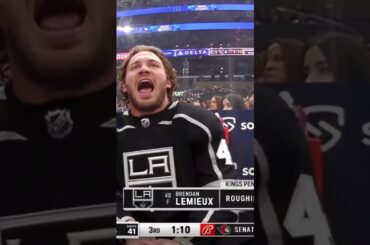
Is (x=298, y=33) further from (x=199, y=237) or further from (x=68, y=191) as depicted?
(x=68, y=191)

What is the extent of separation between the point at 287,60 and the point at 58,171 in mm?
1489

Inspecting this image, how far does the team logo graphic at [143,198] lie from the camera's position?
3.12 m

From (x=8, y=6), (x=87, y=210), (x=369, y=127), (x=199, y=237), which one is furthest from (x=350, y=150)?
(x=8, y=6)

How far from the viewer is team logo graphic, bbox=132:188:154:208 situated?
10.2ft

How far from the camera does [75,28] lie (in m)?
3.26

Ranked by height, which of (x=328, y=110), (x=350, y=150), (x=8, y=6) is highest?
(x=8, y=6)

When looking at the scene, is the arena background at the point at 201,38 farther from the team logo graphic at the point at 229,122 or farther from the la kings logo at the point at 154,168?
the la kings logo at the point at 154,168

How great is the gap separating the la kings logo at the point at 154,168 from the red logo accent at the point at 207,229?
29cm

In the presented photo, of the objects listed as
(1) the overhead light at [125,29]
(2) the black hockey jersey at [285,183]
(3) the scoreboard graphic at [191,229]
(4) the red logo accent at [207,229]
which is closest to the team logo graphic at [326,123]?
(2) the black hockey jersey at [285,183]

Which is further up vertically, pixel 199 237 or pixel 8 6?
pixel 8 6

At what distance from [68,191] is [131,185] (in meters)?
0.40

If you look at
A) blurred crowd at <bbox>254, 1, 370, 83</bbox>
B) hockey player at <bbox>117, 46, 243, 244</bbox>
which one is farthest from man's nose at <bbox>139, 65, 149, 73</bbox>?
blurred crowd at <bbox>254, 1, 370, 83</bbox>

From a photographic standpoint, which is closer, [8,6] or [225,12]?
[225,12]

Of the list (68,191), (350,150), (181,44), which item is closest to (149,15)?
(181,44)
